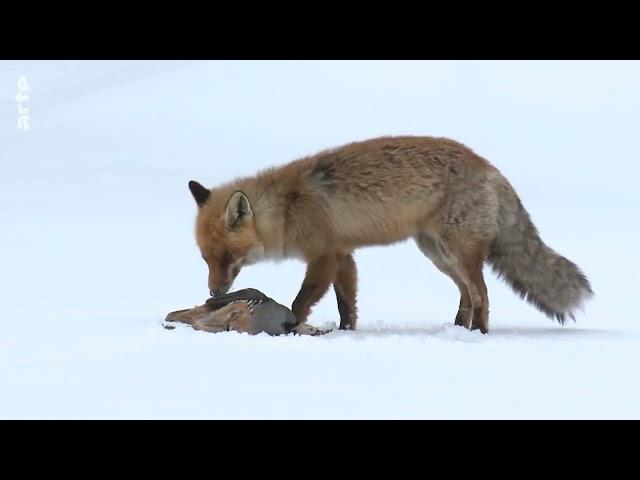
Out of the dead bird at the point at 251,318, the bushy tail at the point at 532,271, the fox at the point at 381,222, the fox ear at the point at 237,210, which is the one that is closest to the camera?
the dead bird at the point at 251,318

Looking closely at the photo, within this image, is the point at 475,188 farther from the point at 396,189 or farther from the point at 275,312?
the point at 275,312

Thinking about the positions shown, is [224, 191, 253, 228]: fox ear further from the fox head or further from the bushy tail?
the bushy tail

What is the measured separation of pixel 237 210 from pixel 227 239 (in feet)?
0.83

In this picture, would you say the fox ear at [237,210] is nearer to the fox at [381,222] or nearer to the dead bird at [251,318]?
the fox at [381,222]

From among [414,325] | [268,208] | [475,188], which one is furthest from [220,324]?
[475,188]

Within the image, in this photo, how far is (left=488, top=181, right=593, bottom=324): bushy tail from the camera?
801 cm

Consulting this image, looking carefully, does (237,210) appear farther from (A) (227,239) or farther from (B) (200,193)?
(B) (200,193)

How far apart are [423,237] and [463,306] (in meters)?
0.70

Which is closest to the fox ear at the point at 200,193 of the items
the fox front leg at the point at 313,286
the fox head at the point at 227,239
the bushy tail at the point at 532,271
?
the fox head at the point at 227,239

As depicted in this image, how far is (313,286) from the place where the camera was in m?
7.73

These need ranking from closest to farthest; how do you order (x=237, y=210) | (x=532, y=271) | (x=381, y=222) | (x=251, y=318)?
(x=251, y=318), (x=237, y=210), (x=381, y=222), (x=532, y=271)

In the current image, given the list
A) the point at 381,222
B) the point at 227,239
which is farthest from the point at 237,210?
the point at 381,222

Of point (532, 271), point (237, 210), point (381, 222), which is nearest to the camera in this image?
point (237, 210)

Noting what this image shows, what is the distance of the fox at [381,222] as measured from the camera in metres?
7.78
